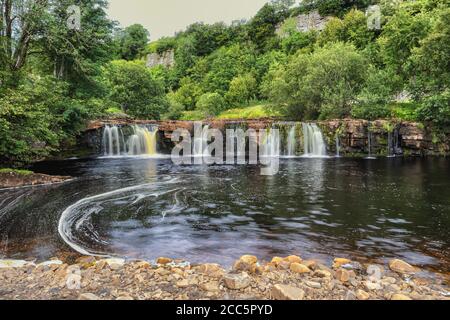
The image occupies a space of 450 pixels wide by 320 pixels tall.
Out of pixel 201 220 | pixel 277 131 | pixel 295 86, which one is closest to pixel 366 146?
pixel 277 131

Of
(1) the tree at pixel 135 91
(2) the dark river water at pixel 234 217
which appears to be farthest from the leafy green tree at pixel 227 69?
(2) the dark river water at pixel 234 217

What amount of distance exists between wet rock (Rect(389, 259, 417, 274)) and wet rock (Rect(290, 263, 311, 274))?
208 centimetres

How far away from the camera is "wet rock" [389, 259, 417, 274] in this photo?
6609mm

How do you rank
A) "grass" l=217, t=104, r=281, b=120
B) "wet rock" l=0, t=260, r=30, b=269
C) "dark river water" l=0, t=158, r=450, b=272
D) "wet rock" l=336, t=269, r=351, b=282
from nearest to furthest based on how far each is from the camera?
1. "wet rock" l=336, t=269, r=351, b=282
2. "wet rock" l=0, t=260, r=30, b=269
3. "dark river water" l=0, t=158, r=450, b=272
4. "grass" l=217, t=104, r=281, b=120

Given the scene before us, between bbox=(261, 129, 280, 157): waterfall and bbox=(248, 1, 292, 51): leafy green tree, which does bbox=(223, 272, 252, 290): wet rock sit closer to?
bbox=(261, 129, 280, 157): waterfall

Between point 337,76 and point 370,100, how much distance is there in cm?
532

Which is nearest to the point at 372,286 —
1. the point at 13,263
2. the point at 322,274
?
the point at 322,274

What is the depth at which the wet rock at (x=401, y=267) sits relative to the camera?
6.61m

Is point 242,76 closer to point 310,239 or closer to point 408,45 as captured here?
point 408,45

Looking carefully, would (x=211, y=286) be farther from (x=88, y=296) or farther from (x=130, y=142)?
(x=130, y=142)

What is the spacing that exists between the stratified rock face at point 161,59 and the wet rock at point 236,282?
364ft

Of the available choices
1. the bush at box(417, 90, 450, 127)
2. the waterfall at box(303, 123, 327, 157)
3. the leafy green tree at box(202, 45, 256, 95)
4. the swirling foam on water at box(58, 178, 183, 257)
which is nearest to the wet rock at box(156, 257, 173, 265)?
the swirling foam on water at box(58, 178, 183, 257)

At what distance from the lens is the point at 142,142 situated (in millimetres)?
34781

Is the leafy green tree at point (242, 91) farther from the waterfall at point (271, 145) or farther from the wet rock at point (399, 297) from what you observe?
the wet rock at point (399, 297)
